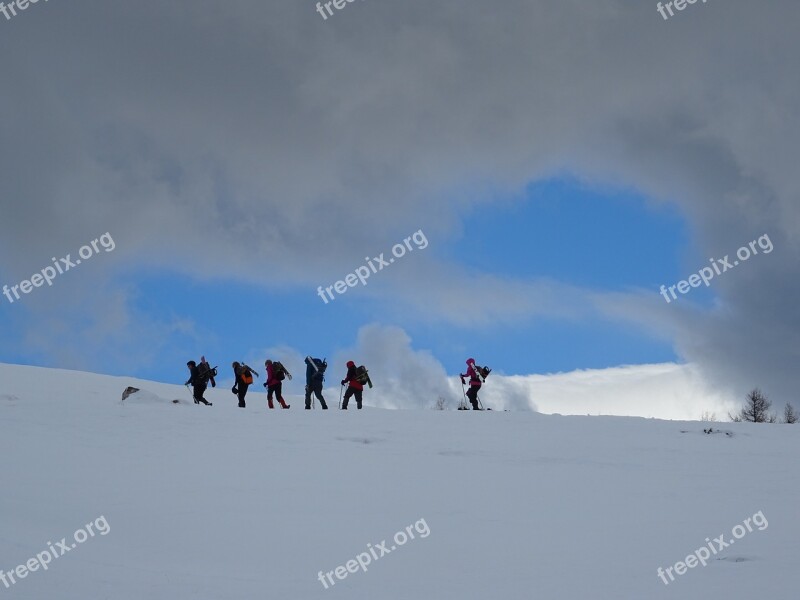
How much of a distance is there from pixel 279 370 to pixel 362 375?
2527 mm

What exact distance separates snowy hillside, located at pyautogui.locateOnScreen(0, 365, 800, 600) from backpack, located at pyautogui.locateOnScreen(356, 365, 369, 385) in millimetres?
2956

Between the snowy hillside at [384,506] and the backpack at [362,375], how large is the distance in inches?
116

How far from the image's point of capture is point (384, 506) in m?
11.8

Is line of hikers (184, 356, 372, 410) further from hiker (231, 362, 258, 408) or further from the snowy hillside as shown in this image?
the snowy hillside

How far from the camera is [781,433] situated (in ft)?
60.8

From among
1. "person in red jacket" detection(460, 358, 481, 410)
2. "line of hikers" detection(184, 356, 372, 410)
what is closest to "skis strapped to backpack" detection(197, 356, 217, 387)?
"line of hikers" detection(184, 356, 372, 410)

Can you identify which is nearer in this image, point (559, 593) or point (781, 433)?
point (559, 593)

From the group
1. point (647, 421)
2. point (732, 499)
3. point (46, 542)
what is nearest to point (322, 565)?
point (46, 542)

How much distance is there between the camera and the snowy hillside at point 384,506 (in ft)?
27.9

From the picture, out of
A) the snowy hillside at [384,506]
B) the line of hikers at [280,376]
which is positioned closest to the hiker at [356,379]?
the line of hikers at [280,376]

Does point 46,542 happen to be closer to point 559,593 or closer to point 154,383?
point 559,593

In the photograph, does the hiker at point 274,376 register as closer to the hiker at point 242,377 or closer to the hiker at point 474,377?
the hiker at point 242,377

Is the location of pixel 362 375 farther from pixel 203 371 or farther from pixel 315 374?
pixel 203 371

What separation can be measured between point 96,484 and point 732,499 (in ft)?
34.6
